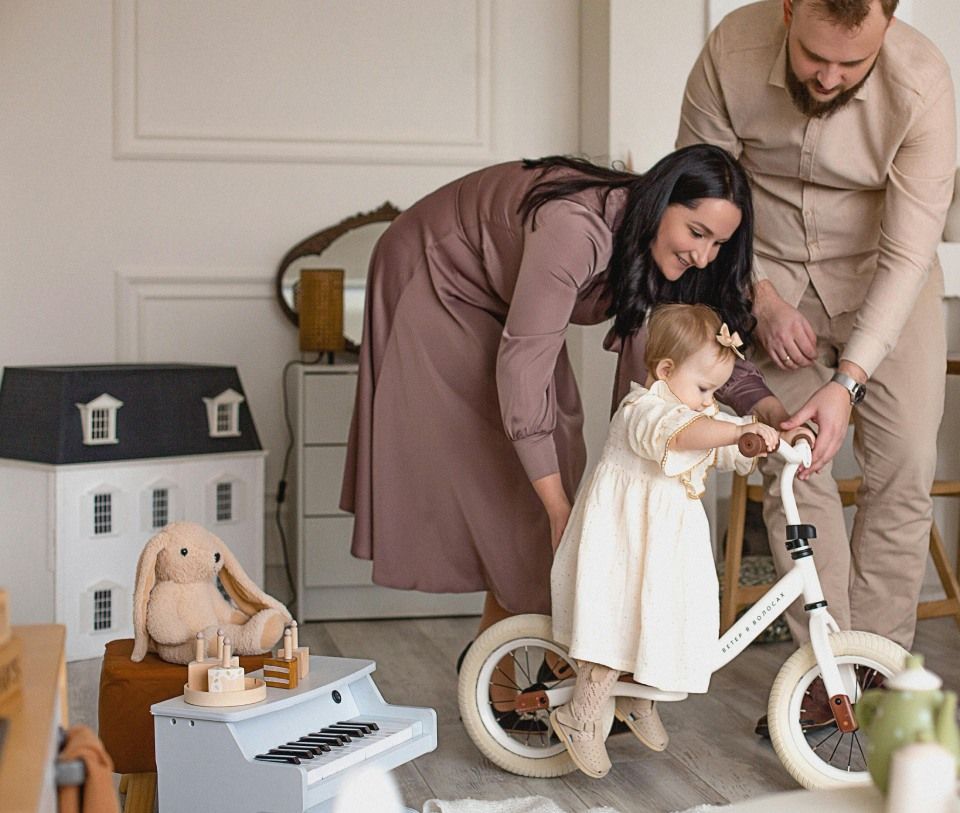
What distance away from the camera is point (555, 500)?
2078mm

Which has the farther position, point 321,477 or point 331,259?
point 331,259

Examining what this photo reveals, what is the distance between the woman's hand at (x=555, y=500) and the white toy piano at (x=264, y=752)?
44 cm

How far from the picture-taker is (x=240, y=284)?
3.60 m

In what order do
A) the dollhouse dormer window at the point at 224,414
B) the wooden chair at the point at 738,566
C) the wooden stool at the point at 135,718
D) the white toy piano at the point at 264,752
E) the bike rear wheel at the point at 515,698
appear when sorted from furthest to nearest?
1. the dollhouse dormer window at the point at 224,414
2. the wooden chair at the point at 738,566
3. the bike rear wheel at the point at 515,698
4. the wooden stool at the point at 135,718
5. the white toy piano at the point at 264,752

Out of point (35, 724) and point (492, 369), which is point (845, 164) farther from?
point (35, 724)

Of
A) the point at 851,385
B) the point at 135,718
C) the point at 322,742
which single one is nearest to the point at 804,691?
the point at 851,385

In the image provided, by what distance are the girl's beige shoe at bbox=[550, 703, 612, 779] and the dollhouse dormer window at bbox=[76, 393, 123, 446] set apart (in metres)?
1.46

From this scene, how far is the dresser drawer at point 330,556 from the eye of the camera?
334cm

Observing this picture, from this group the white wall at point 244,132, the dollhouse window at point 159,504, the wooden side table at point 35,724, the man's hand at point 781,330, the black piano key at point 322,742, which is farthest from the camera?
the white wall at point 244,132

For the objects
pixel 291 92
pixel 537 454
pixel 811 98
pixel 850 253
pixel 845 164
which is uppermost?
pixel 291 92

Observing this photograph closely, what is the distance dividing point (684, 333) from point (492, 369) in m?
0.44

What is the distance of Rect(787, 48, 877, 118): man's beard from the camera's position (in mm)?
2146

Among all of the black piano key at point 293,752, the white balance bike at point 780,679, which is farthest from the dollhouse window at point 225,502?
the black piano key at point 293,752

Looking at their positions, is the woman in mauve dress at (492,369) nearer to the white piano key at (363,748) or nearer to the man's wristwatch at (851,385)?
the man's wristwatch at (851,385)
